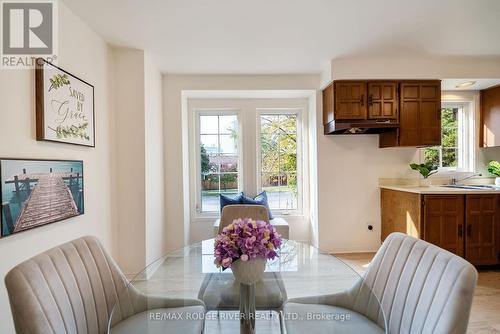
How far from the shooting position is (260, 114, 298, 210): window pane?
4023mm

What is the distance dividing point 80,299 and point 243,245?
72 centimetres

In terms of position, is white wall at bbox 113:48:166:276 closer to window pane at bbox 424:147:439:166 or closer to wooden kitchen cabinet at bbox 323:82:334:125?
wooden kitchen cabinet at bbox 323:82:334:125

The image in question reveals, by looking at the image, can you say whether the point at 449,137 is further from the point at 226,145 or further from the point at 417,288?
the point at 417,288

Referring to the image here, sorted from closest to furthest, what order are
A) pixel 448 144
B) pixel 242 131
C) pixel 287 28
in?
1. pixel 287 28
2. pixel 448 144
3. pixel 242 131

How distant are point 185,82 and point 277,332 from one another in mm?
3042

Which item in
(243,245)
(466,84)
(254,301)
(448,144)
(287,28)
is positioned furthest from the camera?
(448,144)

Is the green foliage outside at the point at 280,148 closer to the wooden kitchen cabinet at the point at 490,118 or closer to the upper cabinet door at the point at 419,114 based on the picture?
the upper cabinet door at the point at 419,114

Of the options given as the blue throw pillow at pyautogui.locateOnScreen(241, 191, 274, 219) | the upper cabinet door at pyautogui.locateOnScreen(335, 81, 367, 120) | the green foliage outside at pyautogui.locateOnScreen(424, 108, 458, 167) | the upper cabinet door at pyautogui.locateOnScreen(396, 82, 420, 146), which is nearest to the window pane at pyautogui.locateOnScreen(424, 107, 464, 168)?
the green foliage outside at pyautogui.locateOnScreen(424, 108, 458, 167)

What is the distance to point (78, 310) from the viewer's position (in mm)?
1086

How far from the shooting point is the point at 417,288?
1074mm

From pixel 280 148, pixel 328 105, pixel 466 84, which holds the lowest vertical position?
pixel 280 148

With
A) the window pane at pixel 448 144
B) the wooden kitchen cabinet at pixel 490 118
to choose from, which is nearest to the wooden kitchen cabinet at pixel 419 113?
the window pane at pixel 448 144

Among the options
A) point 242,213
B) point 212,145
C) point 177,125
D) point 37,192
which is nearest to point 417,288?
point 242,213

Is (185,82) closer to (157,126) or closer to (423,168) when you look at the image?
(157,126)
